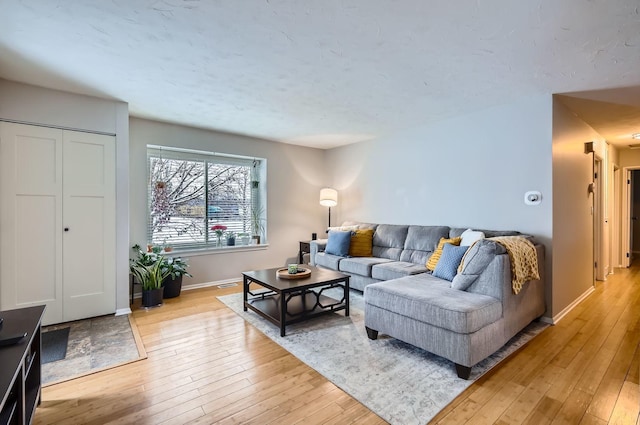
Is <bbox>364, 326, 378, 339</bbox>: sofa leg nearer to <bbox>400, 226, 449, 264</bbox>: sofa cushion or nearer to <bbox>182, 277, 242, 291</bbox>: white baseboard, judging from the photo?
<bbox>400, 226, 449, 264</bbox>: sofa cushion

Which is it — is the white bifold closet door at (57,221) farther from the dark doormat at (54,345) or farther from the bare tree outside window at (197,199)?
the bare tree outside window at (197,199)

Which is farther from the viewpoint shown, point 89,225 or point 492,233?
point 492,233

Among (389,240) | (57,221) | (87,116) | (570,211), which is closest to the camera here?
(57,221)

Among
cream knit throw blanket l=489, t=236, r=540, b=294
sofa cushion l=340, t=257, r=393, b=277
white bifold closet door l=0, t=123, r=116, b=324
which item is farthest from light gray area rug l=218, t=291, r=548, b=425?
white bifold closet door l=0, t=123, r=116, b=324

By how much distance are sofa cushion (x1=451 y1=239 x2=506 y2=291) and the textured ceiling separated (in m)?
1.46

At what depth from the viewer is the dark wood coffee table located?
9.48 ft

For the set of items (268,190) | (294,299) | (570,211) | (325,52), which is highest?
(325,52)

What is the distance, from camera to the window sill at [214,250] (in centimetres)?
441

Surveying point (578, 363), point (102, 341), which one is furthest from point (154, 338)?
point (578, 363)

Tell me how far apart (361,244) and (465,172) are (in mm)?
1695

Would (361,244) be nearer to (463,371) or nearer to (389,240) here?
(389,240)

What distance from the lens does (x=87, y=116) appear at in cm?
322

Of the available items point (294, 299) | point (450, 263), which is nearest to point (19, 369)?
point (294, 299)

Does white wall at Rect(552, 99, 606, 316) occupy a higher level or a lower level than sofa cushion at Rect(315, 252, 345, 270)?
higher
